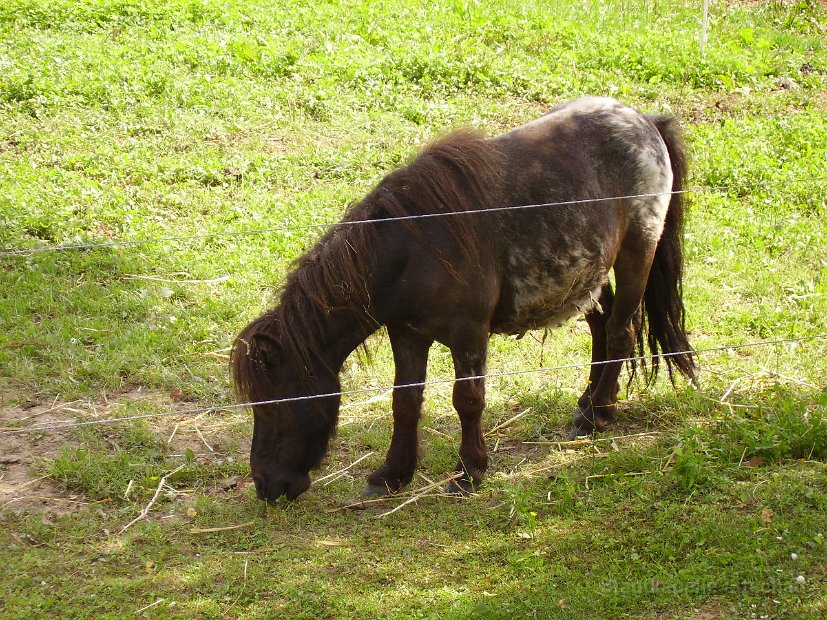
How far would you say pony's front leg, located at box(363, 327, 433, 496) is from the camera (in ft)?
18.6

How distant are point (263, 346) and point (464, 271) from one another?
1237 millimetres

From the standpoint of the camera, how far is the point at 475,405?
18.7ft

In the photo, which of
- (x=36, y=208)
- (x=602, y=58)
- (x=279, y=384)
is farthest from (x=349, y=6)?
(x=279, y=384)

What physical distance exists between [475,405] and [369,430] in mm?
1126

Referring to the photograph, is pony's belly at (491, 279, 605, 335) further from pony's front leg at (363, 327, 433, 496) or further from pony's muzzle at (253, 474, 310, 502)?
pony's muzzle at (253, 474, 310, 502)

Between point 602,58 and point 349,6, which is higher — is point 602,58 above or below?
below

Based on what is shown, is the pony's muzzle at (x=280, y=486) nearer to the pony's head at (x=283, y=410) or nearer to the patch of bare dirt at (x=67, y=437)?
the pony's head at (x=283, y=410)

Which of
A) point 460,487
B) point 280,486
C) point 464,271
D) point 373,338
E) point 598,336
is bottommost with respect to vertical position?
point 460,487

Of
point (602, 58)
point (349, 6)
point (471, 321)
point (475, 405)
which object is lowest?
point (475, 405)

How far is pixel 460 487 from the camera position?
575 centimetres

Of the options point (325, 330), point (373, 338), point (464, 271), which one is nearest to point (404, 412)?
point (325, 330)

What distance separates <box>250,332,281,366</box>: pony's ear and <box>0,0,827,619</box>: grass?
34.5 inches

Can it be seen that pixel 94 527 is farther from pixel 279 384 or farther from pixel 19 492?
pixel 279 384

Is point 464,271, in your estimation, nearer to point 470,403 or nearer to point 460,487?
point 470,403
